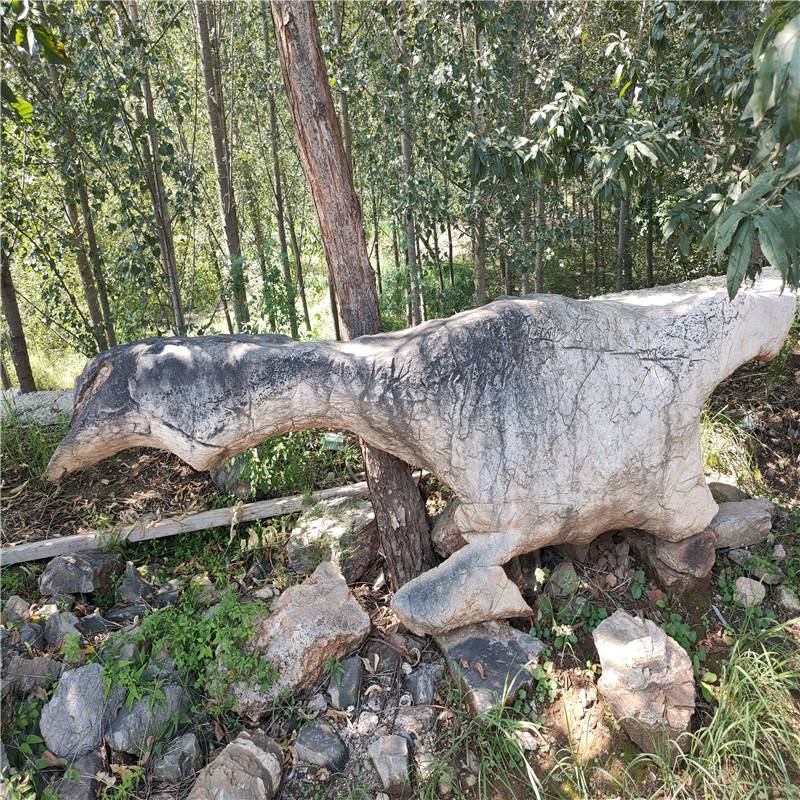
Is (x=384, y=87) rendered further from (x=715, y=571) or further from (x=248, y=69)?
(x=715, y=571)

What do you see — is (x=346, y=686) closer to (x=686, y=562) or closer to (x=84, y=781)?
(x=84, y=781)

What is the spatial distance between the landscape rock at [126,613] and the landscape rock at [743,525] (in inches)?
123

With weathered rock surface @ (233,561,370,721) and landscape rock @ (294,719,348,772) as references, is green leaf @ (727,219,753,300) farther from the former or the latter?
landscape rock @ (294,719,348,772)

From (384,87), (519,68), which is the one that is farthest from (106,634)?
(519,68)

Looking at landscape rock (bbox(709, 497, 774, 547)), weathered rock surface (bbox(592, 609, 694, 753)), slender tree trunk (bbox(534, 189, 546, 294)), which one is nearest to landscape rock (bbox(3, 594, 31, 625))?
weathered rock surface (bbox(592, 609, 694, 753))

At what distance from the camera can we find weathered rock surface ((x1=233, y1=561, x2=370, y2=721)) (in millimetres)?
2986

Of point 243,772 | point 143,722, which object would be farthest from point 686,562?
point 143,722

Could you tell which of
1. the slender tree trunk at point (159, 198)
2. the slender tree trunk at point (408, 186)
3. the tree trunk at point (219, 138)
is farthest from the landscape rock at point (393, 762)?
the slender tree trunk at point (408, 186)

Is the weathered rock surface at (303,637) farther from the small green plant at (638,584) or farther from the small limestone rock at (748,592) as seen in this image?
the small limestone rock at (748,592)

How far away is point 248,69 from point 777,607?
6.40m

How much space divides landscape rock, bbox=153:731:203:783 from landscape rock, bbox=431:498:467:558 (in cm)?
150

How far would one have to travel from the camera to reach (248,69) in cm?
645

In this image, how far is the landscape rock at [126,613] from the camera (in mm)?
3438

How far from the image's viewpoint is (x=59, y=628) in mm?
3264
